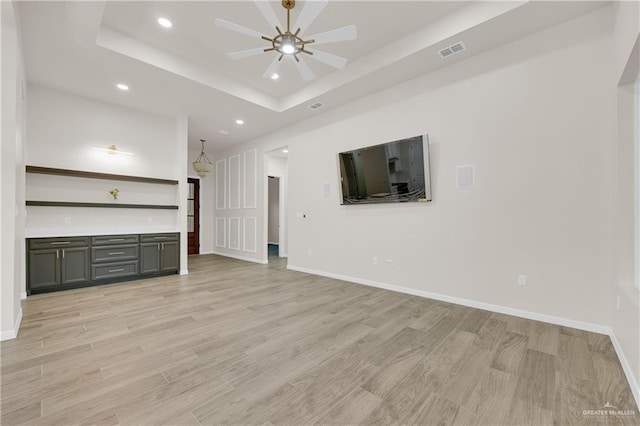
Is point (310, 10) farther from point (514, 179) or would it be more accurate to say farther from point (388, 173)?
point (514, 179)

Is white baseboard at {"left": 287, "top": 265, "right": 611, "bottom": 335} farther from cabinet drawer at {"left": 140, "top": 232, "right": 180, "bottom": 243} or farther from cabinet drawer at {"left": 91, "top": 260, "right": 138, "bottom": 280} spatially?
cabinet drawer at {"left": 91, "top": 260, "right": 138, "bottom": 280}

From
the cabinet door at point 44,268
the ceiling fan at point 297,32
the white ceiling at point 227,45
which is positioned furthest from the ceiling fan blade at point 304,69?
the cabinet door at point 44,268

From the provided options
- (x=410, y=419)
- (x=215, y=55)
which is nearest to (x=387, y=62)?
(x=215, y=55)

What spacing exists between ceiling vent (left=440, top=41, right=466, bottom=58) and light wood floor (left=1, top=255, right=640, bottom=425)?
3.24m

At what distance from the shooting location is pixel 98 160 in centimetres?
503

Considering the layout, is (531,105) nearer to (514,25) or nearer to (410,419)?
(514,25)

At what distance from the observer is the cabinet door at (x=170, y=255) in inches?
208

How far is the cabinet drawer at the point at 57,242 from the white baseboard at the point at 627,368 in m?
6.41

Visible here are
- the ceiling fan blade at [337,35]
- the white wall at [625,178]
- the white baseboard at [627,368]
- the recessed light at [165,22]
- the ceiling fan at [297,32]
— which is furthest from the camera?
the recessed light at [165,22]

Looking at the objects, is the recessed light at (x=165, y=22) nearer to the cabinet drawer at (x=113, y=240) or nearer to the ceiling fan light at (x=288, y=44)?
the ceiling fan light at (x=288, y=44)

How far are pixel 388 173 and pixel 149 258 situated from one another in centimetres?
454

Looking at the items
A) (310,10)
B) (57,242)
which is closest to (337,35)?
(310,10)

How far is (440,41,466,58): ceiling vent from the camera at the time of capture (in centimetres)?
335

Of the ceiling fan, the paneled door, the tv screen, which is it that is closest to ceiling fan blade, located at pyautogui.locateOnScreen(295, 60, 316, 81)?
the ceiling fan
